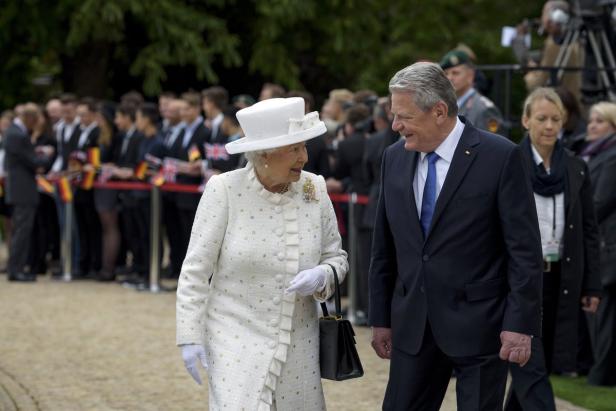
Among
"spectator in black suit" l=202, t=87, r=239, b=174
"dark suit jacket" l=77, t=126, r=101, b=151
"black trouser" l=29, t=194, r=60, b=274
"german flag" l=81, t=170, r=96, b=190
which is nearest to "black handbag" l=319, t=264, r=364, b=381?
"spectator in black suit" l=202, t=87, r=239, b=174

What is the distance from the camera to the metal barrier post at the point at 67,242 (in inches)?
631

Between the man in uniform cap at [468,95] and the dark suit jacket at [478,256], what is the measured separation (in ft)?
11.6

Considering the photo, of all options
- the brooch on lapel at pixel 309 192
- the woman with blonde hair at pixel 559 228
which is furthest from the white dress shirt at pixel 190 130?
the brooch on lapel at pixel 309 192

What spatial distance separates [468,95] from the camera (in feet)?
29.0

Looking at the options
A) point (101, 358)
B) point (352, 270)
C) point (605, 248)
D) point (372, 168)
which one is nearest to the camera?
point (605, 248)

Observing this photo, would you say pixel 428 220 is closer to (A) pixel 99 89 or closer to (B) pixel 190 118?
(B) pixel 190 118

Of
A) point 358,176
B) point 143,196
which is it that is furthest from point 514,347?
point 143,196

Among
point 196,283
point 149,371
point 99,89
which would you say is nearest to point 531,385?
point 196,283

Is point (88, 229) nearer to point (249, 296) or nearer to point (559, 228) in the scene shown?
point (559, 228)

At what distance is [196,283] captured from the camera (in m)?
5.18

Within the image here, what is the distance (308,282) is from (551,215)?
2637mm

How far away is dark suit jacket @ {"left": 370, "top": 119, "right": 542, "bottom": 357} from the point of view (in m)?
5.06

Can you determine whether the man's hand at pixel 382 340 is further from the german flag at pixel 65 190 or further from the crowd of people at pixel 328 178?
the german flag at pixel 65 190

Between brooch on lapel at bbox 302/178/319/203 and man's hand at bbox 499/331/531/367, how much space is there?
0.94 m
